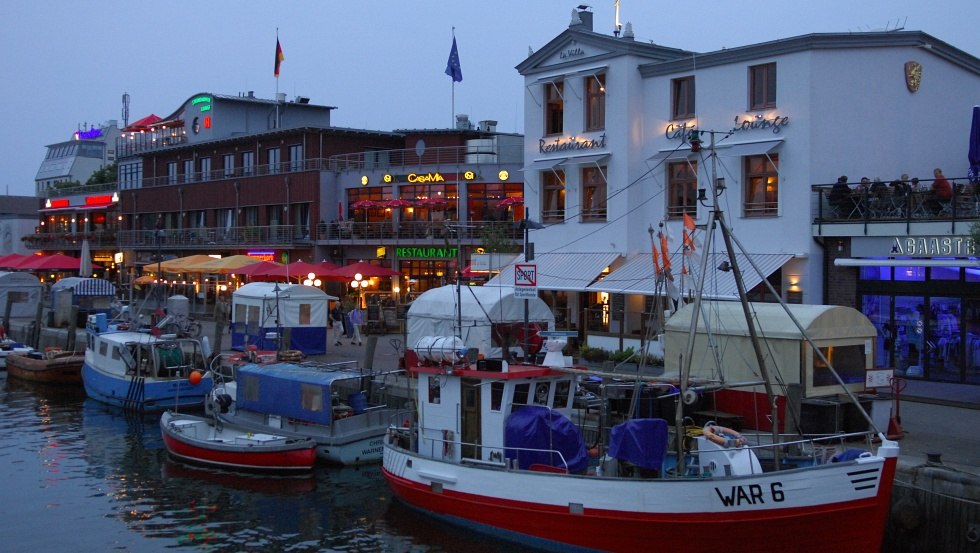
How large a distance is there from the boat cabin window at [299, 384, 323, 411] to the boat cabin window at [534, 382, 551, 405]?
7744 millimetres

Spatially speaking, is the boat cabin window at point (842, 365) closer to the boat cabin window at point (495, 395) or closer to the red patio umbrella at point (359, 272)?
the boat cabin window at point (495, 395)

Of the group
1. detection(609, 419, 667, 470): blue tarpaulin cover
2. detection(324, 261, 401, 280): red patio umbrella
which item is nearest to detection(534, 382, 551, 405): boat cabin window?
detection(609, 419, 667, 470): blue tarpaulin cover

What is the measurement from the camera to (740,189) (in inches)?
1302

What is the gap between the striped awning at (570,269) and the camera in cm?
3653

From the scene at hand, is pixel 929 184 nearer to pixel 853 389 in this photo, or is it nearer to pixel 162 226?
pixel 853 389

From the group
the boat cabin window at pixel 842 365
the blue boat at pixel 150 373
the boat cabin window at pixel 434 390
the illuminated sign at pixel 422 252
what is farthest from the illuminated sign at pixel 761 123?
the illuminated sign at pixel 422 252

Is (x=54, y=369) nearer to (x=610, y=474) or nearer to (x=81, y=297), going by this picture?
(x=81, y=297)

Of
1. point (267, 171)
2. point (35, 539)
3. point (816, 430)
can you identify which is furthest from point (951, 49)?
point (267, 171)

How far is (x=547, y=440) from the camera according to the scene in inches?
772

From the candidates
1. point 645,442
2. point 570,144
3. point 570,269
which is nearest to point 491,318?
point 570,269

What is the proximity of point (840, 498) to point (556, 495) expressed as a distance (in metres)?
5.03

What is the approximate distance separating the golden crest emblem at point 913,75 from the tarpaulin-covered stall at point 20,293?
49.5 m

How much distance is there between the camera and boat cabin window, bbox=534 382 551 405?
69.9 feet

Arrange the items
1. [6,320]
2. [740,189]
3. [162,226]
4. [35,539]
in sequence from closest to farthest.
→ [35,539] → [740,189] → [6,320] → [162,226]
